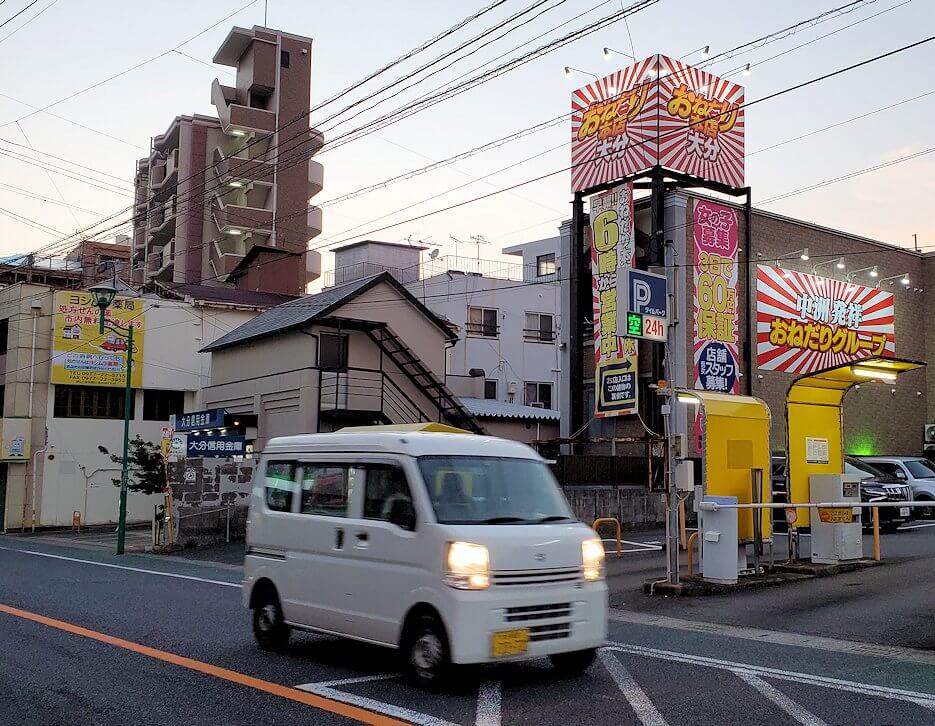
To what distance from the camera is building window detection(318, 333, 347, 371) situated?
1216 inches

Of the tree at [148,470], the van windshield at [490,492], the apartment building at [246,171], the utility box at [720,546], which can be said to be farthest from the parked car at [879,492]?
the apartment building at [246,171]

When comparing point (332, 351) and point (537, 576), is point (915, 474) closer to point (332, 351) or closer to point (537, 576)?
point (332, 351)

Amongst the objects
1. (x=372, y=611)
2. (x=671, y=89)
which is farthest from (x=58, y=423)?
(x=372, y=611)

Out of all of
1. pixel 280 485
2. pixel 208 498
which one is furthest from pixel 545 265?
pixel 280 485

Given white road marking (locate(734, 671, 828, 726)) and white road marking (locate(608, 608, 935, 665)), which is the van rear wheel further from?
white road marking (locate(608, 608, 935, 665))

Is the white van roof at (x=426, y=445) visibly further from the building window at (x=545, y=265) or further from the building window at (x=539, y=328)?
the building window at (x=545, y=265)

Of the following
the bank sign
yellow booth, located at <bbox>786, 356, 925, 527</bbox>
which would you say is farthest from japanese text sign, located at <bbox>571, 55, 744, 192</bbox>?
yellow booth, located at <bbox>786, 356, 925, 527</bbox>

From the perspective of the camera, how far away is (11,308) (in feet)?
135

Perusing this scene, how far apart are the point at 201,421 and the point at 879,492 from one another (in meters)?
19.1

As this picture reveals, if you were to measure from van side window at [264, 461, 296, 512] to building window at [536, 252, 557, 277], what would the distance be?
4617 centimetres

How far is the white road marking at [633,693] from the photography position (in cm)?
709

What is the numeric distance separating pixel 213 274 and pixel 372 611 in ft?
189

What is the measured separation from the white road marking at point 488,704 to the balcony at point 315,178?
58488 mm

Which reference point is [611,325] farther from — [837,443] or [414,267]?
[414,267]
